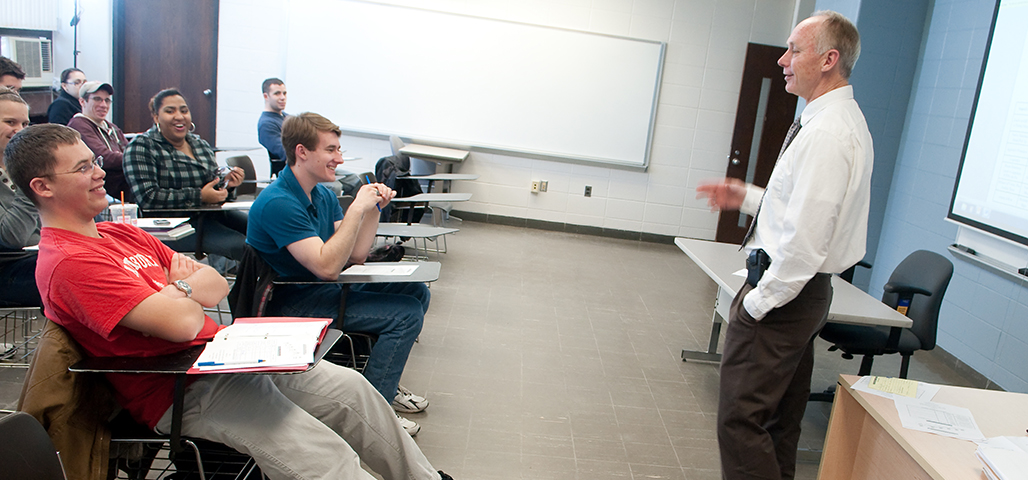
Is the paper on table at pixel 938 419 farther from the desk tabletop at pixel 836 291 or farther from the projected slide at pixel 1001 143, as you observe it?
the projected slide at pixel 1001 143

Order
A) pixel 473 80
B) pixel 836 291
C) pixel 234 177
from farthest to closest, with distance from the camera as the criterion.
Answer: pixel 473 80
pixel 234 177
pixel 836 291

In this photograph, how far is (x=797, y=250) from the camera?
1.82m

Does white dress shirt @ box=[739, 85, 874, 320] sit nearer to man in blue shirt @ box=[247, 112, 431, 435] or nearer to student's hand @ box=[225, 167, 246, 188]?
man in blue shirt @ box=[247, 112, 431, 435]

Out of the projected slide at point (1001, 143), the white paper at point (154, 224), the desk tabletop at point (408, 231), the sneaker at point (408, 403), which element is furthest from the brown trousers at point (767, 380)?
the white paper at point (154, 224)

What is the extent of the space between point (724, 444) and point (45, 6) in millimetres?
6813

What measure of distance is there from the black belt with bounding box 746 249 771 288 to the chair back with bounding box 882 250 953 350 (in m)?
1.47

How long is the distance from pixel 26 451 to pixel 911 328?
10.8ft

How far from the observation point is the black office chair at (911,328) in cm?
289

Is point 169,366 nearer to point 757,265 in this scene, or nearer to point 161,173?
point 757,265

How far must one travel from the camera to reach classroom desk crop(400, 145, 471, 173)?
602cm

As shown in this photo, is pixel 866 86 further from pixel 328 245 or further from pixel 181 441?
pixel 181 441

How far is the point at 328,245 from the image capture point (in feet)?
7.43

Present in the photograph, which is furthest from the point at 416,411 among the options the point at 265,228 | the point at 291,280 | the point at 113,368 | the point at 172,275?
the point at 113,368

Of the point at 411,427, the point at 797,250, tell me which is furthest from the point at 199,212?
the point at 797,250
